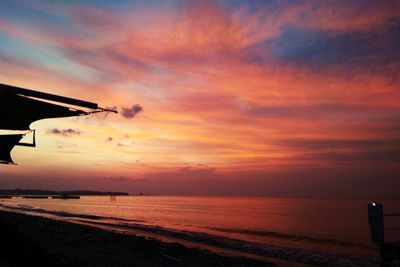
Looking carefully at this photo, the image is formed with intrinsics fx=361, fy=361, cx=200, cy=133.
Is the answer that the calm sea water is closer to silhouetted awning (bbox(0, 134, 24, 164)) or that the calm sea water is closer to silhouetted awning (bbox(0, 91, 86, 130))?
silhouetted awning (bbox(0, 134, 24, 164))

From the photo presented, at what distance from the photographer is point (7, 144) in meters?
8.40

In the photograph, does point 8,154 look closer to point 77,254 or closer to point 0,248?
point 0,248

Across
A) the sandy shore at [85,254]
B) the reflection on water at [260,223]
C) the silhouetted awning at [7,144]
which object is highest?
the silhouetted awning at [7,144]

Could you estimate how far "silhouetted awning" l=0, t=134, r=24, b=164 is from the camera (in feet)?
26.5

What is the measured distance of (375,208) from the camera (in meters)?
15.6

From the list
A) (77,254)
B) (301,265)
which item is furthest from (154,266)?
(301,265)

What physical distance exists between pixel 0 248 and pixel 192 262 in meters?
13.5

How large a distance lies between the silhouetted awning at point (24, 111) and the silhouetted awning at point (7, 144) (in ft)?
1.74

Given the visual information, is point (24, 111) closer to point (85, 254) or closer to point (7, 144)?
point (7, 144)

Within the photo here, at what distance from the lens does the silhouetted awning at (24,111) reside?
6.58m

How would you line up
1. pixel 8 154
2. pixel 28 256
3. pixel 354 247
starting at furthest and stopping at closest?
pixel 354 247 < pixel 8 154 < pixel 28 256

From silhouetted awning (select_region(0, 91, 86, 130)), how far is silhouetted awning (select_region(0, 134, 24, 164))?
53cm

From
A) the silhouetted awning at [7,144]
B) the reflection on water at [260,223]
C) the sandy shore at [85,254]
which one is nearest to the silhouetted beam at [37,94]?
the silhouetted awning at [7,144]

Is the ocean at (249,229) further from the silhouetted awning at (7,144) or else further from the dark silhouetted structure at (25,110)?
the dark silhouetted structure at (25,110)
